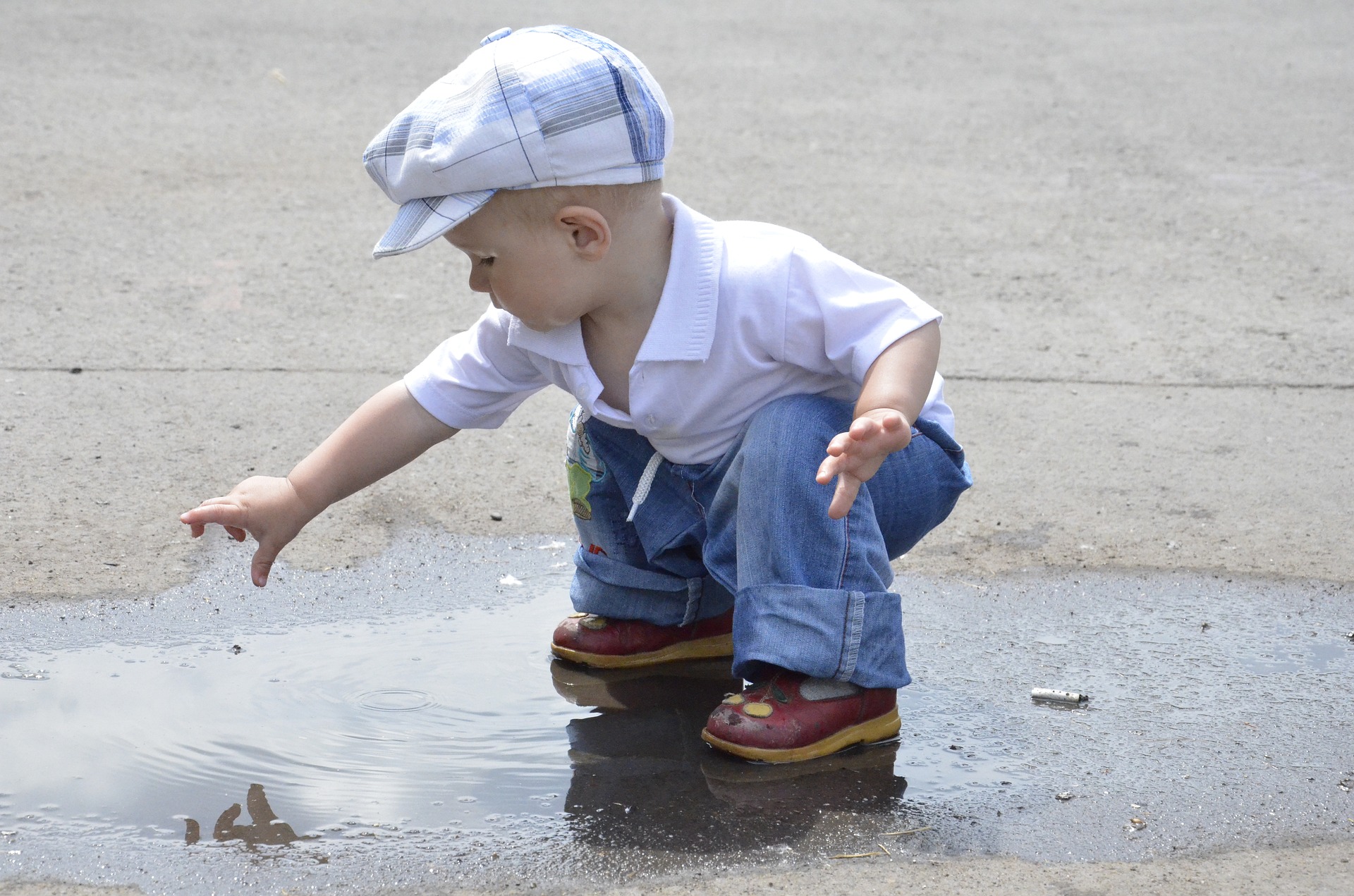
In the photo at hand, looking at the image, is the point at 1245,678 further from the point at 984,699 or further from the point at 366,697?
the point at 366,697

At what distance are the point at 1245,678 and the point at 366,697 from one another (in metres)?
1.40

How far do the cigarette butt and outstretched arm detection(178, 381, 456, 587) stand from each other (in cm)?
102

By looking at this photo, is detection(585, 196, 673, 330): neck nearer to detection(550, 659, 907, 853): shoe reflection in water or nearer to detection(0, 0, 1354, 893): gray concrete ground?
detection(550, 659, 907, 853): shoe reflection in water

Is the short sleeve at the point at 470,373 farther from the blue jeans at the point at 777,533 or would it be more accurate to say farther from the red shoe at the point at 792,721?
the red shoe at the point at 792,721

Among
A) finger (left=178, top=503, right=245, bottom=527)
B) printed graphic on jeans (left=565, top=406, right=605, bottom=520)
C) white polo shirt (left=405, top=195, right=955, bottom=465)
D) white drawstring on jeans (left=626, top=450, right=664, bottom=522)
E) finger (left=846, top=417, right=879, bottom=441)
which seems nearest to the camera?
finger (left=846, top=417, right=879, bottom=441)

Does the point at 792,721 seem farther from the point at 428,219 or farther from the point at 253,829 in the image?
the point at 428,219

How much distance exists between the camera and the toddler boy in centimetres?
199

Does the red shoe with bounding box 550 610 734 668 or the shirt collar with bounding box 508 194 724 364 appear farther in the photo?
the red shoe with bounding box 550 610 734 668

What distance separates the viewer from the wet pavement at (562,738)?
1.93 meters

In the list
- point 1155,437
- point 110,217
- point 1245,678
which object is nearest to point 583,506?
point 1245,678

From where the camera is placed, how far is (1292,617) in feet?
8.68

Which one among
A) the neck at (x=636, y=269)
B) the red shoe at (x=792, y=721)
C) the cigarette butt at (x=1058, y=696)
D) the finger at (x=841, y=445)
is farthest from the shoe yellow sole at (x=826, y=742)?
the neck at (x=636, y=269)

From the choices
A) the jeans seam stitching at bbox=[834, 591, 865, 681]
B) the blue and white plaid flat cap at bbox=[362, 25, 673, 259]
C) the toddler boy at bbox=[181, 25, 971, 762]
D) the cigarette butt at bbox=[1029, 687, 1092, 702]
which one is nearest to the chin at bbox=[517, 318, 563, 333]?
the toddler boy at bbox=[181, 25, 971, 762]

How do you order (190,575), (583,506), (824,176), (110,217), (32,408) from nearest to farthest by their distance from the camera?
1. (583,506)
2. (190,575)
3. (32,408)
4. (110,217)
5. (824,176)
